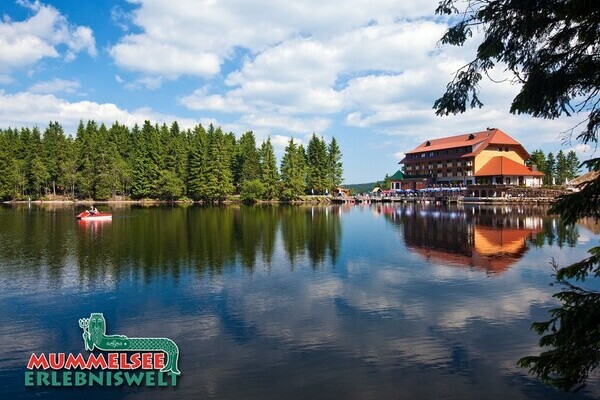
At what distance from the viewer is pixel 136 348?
1342 centimetres

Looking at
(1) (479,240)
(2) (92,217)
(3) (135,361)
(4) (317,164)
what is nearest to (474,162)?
(4) (317,164)

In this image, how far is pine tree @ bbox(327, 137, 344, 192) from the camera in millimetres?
123312

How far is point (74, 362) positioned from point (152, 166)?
101012 mm

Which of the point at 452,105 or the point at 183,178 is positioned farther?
the point at 183,178

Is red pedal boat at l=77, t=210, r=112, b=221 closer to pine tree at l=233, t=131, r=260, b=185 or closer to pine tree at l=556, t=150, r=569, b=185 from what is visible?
pine tree at l=233, t=131, r=260, b=185

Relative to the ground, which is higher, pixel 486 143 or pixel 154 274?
pixel 486 143

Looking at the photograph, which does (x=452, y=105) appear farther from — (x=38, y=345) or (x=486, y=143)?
(x=486, y=143)

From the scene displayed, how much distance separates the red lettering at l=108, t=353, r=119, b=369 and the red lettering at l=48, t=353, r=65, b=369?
4.35ft

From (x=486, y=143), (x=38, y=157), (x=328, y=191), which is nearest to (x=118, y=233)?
(x=38, y=157)

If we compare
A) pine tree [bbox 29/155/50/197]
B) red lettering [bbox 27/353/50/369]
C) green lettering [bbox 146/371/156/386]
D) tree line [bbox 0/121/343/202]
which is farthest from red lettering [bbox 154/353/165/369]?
pine tree [bbox 29/155/50/197]

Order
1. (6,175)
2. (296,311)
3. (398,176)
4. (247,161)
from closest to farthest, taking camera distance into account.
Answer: (296,311), (6,175), (247,161), (398,176)

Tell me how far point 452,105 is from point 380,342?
8290 mm

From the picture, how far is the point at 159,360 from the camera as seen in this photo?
12.7 meters

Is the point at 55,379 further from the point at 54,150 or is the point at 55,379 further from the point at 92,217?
the point at 54,150
